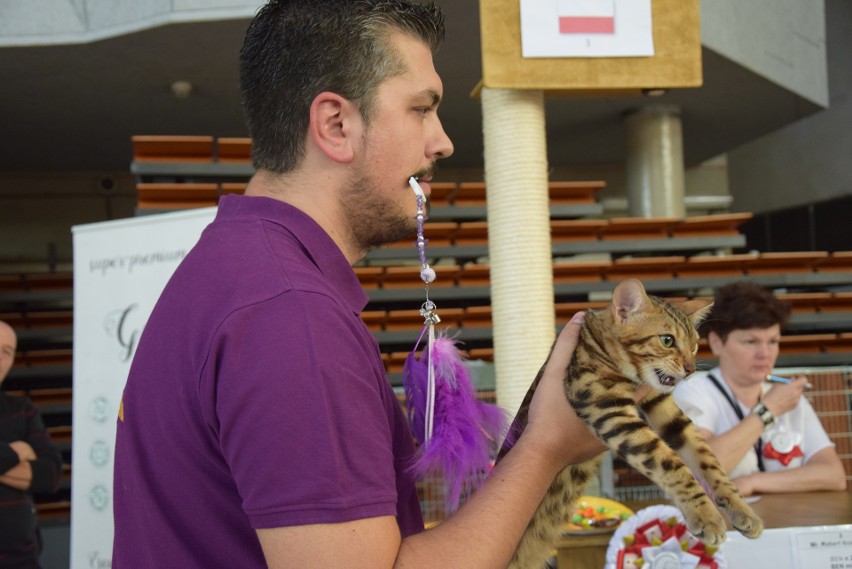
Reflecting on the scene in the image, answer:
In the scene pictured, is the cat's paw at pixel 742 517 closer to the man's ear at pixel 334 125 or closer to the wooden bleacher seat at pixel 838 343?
the man's ear at pixel 334 125

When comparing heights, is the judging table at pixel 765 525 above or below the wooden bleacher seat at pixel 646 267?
below

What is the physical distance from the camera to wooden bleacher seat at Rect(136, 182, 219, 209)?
688 centimetres

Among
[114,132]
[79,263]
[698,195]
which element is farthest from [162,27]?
[698,195]

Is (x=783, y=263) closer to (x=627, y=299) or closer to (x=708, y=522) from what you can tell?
(x=627, y=299)

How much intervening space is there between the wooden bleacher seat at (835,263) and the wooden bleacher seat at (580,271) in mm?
2269

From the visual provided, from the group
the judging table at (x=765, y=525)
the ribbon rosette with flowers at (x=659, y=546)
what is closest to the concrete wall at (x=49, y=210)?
the judging table at (x=765, y=525)

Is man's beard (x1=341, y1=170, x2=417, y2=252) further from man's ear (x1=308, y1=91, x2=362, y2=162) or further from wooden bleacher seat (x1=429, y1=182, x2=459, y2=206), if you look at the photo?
wooden bleacher seat (x1=429, y1=182, x2=459, y2=206)

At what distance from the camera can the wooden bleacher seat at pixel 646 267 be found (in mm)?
A: 8211

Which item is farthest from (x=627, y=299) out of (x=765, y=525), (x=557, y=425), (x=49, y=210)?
(x=49, y=210)

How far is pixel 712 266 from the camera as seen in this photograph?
842 cm

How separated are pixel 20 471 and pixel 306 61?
2989mm

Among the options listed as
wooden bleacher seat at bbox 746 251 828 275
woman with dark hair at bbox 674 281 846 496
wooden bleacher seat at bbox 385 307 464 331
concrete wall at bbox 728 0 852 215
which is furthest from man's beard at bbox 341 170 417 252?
concrete wall at bbox 728 0 852 215

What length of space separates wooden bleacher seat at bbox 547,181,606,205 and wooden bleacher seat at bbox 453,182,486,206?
24.9 inches

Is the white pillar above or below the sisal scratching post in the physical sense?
above
